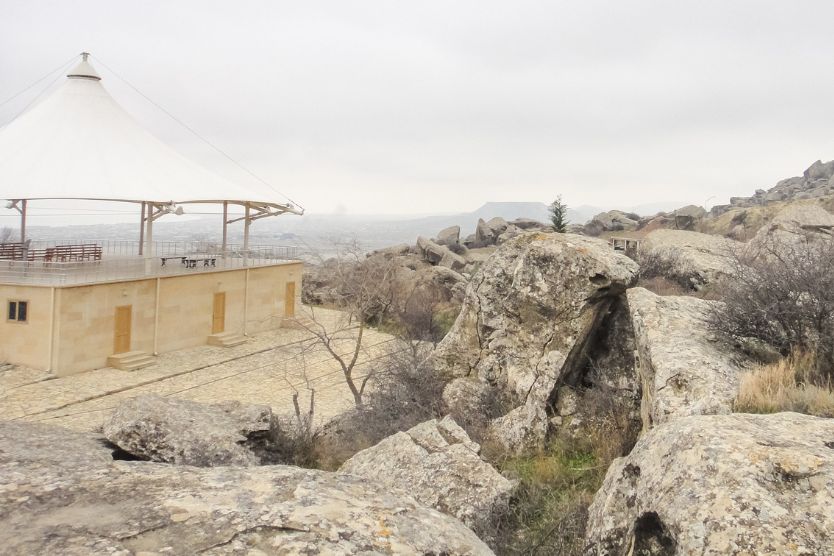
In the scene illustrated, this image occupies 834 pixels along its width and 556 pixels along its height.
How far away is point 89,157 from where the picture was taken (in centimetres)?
2391

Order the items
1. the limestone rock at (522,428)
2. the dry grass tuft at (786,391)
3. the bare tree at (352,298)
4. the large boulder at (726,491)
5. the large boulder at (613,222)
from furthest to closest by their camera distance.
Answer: the large boulder at (613,222) → the bare tree at (352,298) → the limestone rock at (522,428) → the dry grass tuft at (786,391) → the large boulder at (726,491)

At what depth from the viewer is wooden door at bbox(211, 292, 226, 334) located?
2323cm

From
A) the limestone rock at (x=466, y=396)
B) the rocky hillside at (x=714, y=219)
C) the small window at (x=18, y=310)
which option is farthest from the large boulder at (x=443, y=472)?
the rocky hillside at (x=714, y=219)

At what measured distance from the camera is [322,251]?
22500 millimetres

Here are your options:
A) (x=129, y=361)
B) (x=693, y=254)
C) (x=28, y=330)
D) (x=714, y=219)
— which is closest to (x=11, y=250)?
(x=28, y=330)

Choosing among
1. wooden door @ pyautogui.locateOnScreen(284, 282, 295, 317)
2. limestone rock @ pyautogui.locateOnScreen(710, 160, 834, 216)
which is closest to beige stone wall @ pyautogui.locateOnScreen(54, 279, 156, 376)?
wooden door @ pyautogui.locateOnScreen(284, 282, 295, 317)

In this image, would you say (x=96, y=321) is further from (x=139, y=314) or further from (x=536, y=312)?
(x=536, y=312)

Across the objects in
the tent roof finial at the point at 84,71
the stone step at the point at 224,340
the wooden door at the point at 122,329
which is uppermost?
the tent roof finial at the point at 84,71

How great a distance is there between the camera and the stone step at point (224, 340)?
22.8 metres

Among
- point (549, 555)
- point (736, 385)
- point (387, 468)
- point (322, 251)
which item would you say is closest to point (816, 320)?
point (736, 385)

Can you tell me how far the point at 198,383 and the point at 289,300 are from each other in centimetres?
1029

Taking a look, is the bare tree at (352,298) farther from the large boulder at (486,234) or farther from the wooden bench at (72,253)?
the large boulder at (486,234)

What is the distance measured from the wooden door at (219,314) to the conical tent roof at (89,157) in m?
3.89

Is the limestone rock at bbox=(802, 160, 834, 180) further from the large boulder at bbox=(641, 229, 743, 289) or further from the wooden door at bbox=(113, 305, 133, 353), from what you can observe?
the wooden door at bbox=(113, 305, 133, 353)
